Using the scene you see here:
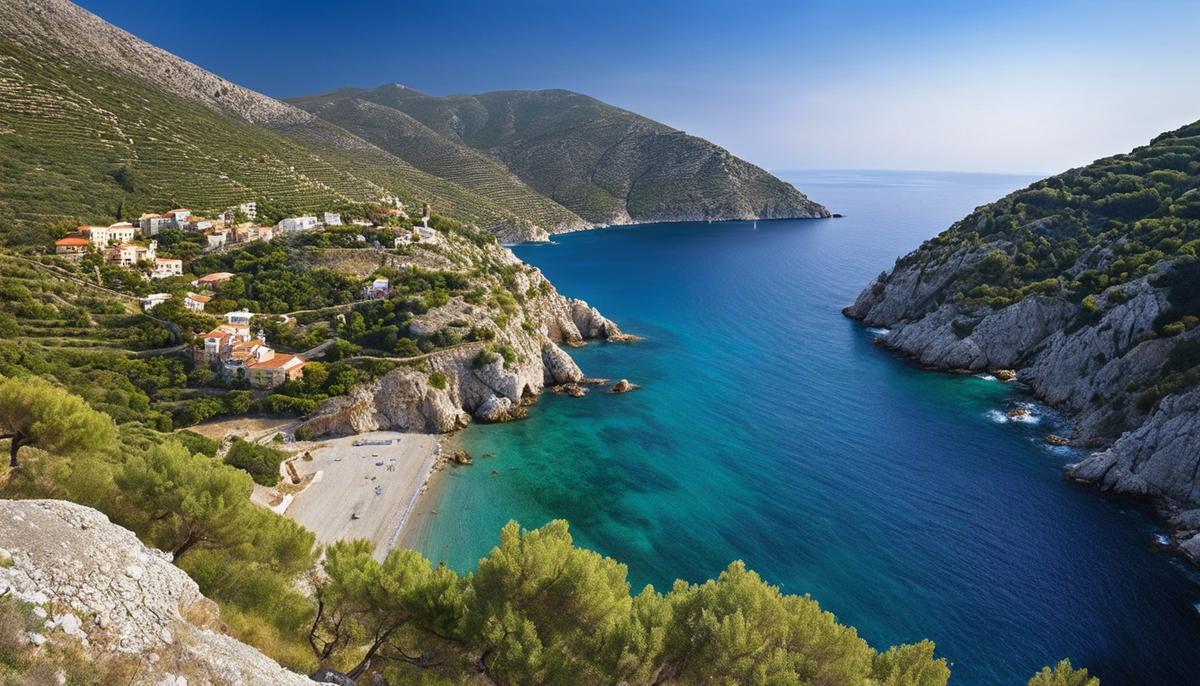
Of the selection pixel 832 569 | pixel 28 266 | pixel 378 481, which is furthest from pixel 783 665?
pixel 28 266

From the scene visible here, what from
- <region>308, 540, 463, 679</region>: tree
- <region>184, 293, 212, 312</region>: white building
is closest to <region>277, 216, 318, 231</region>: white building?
<region>184, 293, 212, 312</region>: white building

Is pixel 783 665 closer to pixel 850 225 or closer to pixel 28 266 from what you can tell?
pixel 28 266

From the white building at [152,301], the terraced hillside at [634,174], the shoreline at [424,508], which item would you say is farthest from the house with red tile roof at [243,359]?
the terraced hillside at [634,174]

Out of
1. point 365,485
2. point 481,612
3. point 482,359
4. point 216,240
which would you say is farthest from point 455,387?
point 481,612

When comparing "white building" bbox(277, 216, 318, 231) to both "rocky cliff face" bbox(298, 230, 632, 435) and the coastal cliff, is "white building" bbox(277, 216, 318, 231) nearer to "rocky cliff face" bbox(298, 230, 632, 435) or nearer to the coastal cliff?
"rocky cliff face" bbox(298, 230, 632, 435)

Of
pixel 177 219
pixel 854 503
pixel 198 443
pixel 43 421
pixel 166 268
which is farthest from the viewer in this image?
pixel 177 219

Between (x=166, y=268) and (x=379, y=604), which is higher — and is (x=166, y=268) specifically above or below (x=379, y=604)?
above

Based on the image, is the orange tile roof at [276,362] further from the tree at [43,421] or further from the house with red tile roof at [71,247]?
the house with red tile roof at [71,247]

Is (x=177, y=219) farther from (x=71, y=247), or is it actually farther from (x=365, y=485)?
(x=365, y=485)
